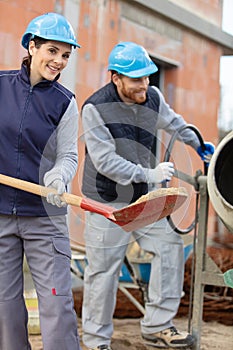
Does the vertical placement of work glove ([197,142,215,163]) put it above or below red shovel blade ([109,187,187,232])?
above

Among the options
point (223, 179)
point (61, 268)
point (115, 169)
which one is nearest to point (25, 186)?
point (61, 268)

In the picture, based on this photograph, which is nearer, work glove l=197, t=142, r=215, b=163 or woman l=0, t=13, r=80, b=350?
woman l=0, t=13, r=80, b=350

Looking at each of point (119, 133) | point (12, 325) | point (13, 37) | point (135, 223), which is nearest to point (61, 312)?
point (12, 325)

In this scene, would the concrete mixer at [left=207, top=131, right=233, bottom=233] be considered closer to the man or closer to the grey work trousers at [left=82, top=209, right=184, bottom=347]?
the man

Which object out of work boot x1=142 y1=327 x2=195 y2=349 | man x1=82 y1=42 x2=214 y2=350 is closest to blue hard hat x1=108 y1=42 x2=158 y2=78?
man x1=82 y1=42 x2=214 y2=350

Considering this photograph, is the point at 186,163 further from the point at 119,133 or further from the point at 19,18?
the point at 19,18

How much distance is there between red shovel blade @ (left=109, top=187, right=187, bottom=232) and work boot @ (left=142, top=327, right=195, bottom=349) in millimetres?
833

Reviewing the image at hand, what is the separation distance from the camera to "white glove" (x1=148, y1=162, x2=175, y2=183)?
→ 2902 mm

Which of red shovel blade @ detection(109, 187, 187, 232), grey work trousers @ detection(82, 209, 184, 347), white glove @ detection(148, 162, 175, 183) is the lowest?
grey work trousers @ detection(82, 209, 184, 347)

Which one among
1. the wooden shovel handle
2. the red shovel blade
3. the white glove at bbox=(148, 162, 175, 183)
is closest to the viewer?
the wooden shovel handle

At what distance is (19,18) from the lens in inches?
175

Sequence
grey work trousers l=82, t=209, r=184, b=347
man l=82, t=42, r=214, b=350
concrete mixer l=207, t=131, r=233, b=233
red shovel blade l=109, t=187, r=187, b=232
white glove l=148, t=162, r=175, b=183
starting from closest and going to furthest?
red shovel blade l=109, t=187, r=187, b=232
concrete mixer l=207, t=131, r=233, b=233
white glove l=148, t=162, r=175, b=183
man l=82, t=42, r=214, b=350
grey work trousers l=82, t=209, r=184, b=347

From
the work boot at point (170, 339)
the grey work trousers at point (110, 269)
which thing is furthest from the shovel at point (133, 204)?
the work boot at point (170, 339)

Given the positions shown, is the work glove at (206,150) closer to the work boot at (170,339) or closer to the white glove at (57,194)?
the work boot at (170,339)
